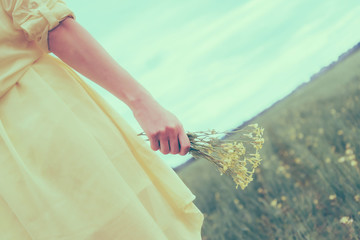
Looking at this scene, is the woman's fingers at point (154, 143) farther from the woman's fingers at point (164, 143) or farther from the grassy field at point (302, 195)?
the grassy field at point (302, 195)

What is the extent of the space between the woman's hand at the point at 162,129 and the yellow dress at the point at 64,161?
0.07 metres

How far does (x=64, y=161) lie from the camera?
102 centimetres

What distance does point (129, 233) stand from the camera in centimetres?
102

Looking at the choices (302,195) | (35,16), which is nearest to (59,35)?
(35,16)

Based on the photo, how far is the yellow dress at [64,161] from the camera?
1.00m

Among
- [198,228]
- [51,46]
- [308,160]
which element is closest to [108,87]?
[51,46]

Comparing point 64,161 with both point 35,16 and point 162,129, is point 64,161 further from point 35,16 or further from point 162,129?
point 35,16

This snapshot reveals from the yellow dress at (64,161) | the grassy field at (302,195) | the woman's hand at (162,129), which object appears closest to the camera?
the yellow dress at (64,161)

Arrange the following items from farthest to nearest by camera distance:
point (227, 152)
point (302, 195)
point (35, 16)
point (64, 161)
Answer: point (302, 195) < point (227, 152) < point (35, 16) < point (64, 161)

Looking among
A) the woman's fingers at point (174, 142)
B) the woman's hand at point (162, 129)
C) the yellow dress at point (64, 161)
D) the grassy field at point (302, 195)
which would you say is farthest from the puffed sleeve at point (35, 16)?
the grassy field at point (302, 195)

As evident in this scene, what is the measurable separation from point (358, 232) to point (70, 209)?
1.83m

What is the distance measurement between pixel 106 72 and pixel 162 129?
0.77 ft

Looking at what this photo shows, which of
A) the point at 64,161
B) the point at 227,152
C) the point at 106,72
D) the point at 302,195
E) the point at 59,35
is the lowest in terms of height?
the point at 302,195

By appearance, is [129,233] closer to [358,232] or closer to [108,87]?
[108,87]
